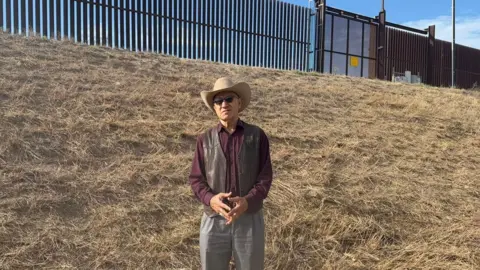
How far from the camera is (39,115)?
204 inches

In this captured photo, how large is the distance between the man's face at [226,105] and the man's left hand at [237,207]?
1.55ft

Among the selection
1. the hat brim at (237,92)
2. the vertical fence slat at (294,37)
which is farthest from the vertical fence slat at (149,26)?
the hat brim at (237,92)

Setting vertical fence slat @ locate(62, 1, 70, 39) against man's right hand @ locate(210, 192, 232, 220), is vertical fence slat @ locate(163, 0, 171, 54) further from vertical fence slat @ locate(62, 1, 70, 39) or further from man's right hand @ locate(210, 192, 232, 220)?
man's right hand @ locate(210, 192, 232, 220)

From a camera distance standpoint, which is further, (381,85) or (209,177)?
(381,85)

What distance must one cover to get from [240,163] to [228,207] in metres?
0.27

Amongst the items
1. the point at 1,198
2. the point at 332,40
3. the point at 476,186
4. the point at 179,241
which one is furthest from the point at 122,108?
the point at 332,40

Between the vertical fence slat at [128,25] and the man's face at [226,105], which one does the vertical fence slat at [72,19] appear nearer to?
the vertical fence slat at [128,25]

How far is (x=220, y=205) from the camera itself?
2.50 metres

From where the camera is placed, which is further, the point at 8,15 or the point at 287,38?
the point at 287,38

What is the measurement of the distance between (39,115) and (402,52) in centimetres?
1228

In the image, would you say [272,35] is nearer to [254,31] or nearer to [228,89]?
[254,31]

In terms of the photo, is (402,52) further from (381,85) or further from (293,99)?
(293,99)

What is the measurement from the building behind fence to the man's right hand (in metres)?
6.54

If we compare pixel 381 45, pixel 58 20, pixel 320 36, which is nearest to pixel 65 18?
pixel 58 20
